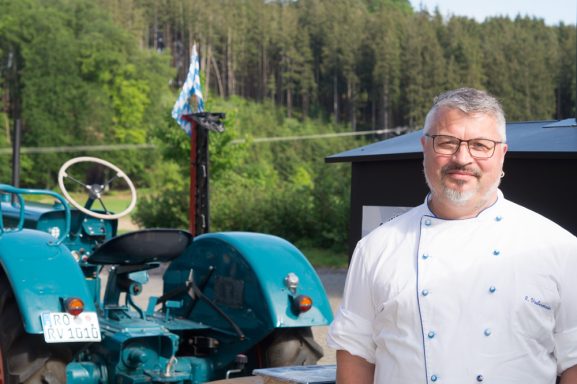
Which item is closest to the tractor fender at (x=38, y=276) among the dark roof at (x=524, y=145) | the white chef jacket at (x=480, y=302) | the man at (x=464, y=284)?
the dark roof at (x=524, y=145)

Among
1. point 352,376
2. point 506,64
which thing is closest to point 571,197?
point 352,376

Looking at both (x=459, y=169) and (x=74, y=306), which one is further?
(x=74, y=306)

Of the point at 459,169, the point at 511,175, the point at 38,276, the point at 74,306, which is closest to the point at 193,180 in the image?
the point at 38,276

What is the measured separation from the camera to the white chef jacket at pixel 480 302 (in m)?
2.37

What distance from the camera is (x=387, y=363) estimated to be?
2492 millimetres

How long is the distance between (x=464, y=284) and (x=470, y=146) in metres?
0.34

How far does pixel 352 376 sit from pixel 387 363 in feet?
0.42

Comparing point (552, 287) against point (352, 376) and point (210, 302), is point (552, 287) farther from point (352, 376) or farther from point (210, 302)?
point (210, 302)

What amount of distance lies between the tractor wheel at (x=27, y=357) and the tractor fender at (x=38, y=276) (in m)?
0.13

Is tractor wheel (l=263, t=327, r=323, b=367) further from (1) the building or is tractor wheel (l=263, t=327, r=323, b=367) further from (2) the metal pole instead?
(2) the metal pole

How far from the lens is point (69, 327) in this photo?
4.94 m

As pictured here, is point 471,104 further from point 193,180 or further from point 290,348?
point 193,180

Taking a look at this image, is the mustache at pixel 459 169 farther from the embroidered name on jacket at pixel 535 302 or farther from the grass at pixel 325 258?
the grass at pixel 325 258

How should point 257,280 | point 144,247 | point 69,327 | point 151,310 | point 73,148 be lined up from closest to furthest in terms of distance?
point 69,327 < point 144,247 < point 257,280 < point 151,310 < point 73,148
